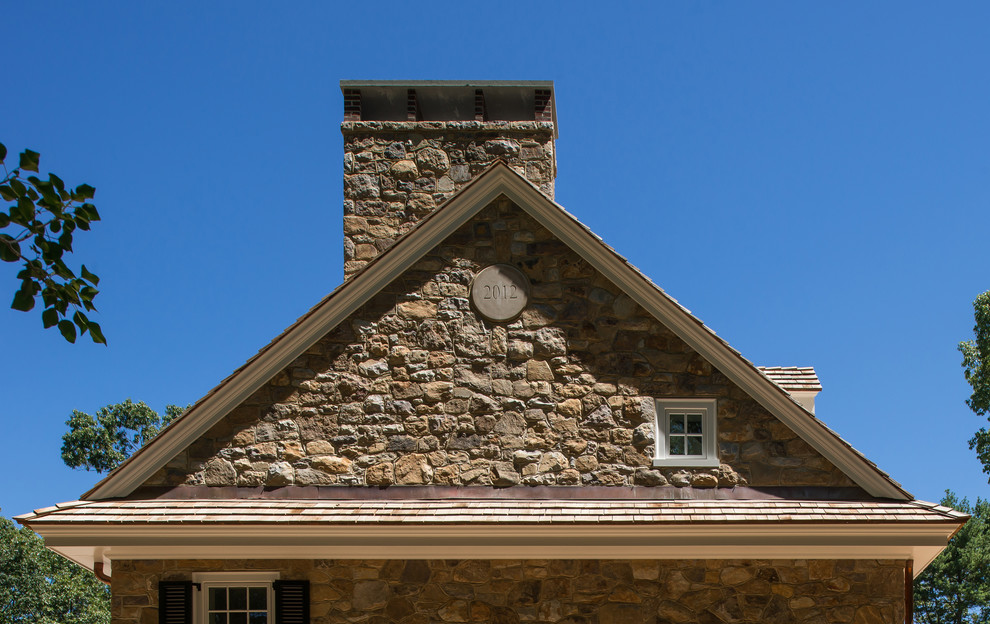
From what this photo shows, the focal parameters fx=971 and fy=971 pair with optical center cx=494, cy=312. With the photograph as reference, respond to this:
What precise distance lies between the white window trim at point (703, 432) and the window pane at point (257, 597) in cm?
373

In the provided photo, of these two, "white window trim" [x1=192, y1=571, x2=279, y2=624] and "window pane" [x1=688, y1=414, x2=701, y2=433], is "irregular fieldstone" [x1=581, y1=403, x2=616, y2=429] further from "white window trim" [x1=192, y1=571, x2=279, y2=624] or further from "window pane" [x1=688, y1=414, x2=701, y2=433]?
"white window trim" [x1=192, y1=571, x2=279, y2=624]

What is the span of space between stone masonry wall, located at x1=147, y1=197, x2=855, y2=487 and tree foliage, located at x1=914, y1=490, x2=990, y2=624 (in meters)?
25.6

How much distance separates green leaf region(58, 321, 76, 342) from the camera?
11.7 feet

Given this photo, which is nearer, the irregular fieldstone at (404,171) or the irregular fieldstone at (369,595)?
the irregular fieldstone at (369,595)

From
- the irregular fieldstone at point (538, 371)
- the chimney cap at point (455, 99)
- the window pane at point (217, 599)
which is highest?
the chimney cap at point (455, 99)

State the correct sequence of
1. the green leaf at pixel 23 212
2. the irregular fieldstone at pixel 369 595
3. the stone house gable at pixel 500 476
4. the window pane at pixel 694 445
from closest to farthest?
the green leaf at pixel 23 212 < the stone house gable at pixel 500 476 < the irregular fieldstone at pixel 369 595 < the window pane at pixel 694 445

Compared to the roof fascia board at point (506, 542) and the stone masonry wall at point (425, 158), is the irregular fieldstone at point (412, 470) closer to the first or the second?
the roof fascia board at point (506, 542)

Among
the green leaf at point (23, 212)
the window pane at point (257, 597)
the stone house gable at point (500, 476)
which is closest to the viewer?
the green leaf at point (23, 212)

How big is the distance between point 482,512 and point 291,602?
1869 mm

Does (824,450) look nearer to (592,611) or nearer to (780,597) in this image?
(780,597)

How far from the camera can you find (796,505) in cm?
856

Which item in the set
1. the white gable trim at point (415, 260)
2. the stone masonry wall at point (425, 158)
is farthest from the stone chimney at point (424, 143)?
the white gable trim at point (415, 260)

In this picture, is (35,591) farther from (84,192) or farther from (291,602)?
(84,192)

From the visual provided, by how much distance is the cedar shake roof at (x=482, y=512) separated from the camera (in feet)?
27.3
